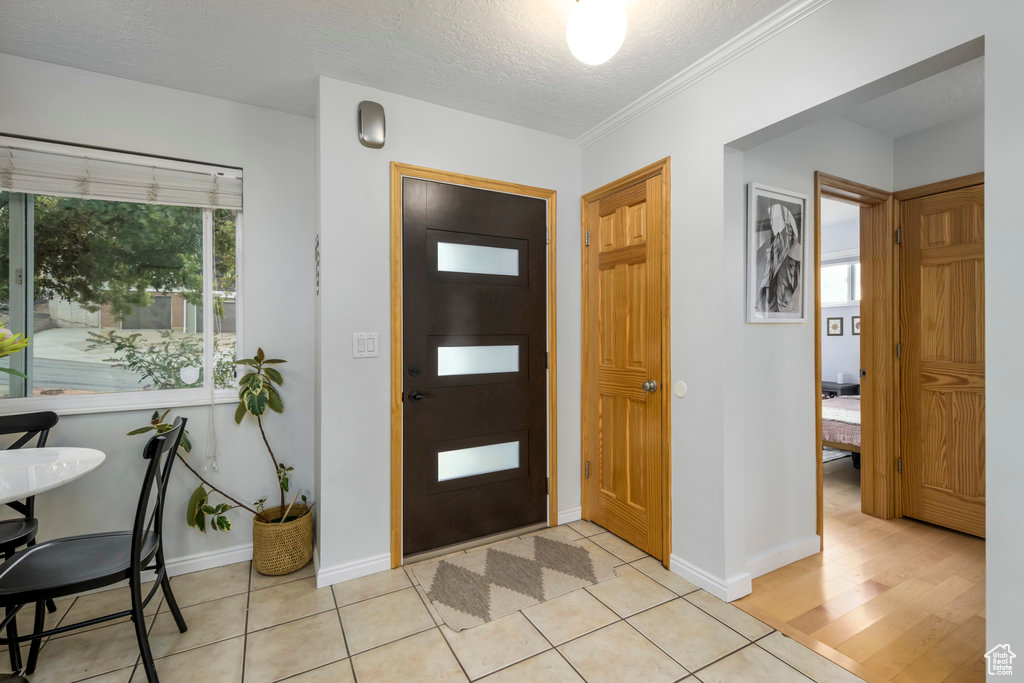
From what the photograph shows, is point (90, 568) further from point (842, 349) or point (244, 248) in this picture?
point (842, 349)

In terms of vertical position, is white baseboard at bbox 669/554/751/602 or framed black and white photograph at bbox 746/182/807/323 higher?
framed black and white photograph at bbox 746/182/807/323

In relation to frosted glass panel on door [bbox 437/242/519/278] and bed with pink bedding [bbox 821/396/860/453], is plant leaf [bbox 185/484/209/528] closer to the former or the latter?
frosted glass panel on door [bbox 437/242/519/278]

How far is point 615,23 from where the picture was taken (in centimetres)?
153

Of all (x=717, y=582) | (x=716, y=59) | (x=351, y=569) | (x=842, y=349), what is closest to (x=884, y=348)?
(x=717, y=582)

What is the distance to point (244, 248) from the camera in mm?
2562

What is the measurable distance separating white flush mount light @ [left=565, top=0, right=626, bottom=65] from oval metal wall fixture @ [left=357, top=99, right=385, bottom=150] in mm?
1200

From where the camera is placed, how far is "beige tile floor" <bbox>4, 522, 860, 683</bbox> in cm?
169

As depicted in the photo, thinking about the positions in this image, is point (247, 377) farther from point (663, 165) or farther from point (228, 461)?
point (663, 165)

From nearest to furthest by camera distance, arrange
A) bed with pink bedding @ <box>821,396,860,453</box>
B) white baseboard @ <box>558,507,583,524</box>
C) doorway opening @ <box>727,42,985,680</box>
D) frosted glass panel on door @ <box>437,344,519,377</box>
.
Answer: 1. doorway opening @ <box>727,42,985,680</box>
2. frosted glass panel on door @ <box>437,344,519,377</box>
3. white baseboard @ <box>558,507,583,524</box>
4. bed with pink bedding @ <box>821,396,860,453</box>

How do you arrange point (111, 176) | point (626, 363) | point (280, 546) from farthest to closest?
point (626, 363) < point (280, 546) < point (111, 176)

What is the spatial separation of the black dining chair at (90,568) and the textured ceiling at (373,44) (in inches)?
67.1

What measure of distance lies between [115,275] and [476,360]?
194 cm

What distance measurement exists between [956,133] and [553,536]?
138 inches

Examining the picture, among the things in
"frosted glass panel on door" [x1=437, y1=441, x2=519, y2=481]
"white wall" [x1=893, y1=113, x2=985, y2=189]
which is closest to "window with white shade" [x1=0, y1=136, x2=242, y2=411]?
"frosted glass panel on door" [x1=437, y1=441, x2=519, y2=481]
